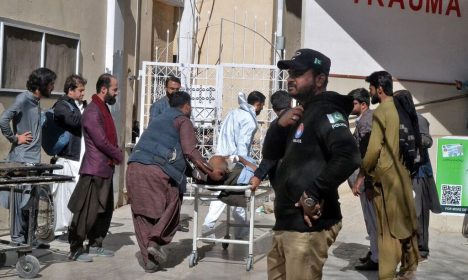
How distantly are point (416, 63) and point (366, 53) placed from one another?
955mm

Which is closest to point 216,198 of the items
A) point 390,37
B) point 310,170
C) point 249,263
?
point 249,263

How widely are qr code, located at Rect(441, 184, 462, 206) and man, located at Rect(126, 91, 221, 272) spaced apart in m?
3.98

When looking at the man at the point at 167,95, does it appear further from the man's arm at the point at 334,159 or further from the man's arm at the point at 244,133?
the man's arm at the point at 334,159

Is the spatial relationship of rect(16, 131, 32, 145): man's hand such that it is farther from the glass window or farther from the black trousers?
the glass window

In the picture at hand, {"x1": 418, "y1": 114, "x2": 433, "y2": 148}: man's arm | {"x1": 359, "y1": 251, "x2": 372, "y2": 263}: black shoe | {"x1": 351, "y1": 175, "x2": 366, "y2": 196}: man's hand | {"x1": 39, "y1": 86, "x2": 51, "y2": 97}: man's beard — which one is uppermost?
{"x1": 39, "y1": 86, "x2": 51, "y2": 97}: man's beard

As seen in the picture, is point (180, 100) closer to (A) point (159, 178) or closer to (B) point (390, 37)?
(A) point (159, 178)

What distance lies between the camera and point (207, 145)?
12.4m

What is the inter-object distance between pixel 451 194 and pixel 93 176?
4.92 m

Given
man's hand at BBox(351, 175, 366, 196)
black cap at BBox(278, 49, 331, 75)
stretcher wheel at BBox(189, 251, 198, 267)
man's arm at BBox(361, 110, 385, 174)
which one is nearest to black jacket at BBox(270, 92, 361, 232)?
black cap at BBox(278, 49, 331, 75)

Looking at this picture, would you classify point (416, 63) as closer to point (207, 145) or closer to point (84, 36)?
point (207, 145)

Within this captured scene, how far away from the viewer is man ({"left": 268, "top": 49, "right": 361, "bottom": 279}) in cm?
451

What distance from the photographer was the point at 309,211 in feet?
14.8

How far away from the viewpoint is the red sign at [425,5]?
1391 cm

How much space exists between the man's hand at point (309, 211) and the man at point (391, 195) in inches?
87.6
